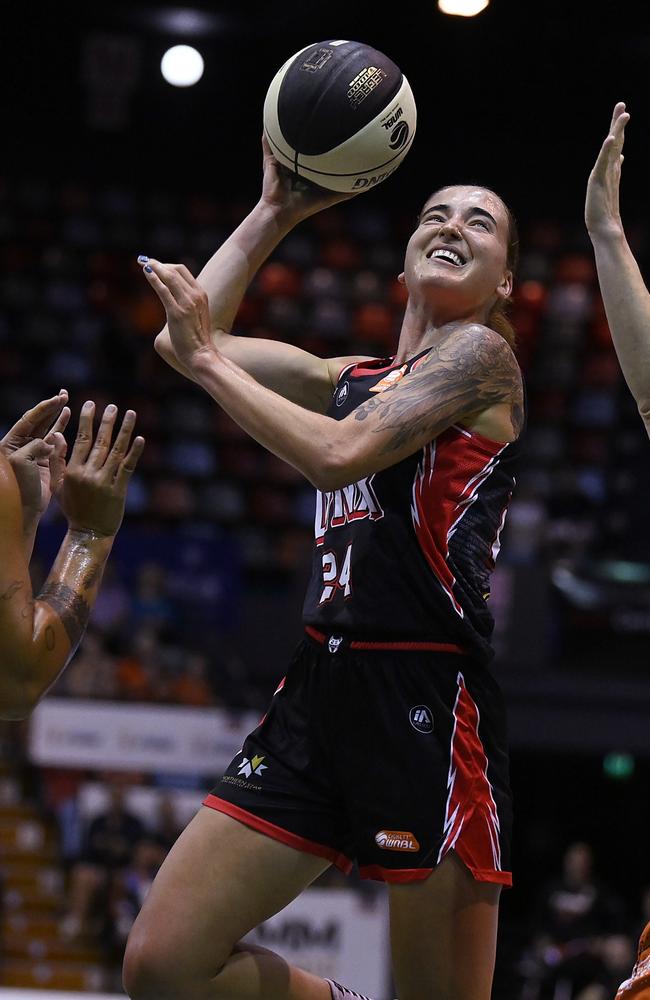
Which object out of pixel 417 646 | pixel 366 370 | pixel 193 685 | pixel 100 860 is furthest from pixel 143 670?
pixel 417 646

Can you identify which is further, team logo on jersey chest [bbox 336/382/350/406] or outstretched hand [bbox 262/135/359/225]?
outstretched hand [bbox 262/135/359/225]

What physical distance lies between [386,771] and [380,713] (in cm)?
14

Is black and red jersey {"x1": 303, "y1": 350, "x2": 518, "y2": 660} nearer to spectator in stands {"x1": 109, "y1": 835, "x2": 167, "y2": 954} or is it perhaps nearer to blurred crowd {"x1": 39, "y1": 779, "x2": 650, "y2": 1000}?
blurred crowd {"x1": 39, "y1": 779, "x2": 650, "y2": 1000}

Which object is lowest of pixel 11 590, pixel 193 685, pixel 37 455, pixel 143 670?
pixel 193 685

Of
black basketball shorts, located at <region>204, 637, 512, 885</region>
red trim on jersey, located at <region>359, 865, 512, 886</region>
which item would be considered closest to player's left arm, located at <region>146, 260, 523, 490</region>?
black basketball shorts, located at <region>204, 637, 512, 885</region>

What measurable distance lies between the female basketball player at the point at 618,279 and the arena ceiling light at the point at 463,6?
32.6 ft

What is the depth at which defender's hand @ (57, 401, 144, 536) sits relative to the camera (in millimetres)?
3303

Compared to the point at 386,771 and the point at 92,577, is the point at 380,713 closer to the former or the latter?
the point at 386,771

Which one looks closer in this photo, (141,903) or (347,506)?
(347,506)

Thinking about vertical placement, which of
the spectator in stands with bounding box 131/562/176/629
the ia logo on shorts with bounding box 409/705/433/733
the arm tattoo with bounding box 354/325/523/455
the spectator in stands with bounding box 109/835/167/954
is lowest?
the spectator in stands with bounding box 109/835/167/954

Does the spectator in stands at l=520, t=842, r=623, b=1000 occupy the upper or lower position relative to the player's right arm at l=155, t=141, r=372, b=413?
lower

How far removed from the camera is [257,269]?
12.5ft

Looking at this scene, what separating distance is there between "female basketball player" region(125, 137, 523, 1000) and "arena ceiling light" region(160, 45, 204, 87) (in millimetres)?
12664

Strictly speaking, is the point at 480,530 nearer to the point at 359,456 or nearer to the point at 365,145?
the point at 359,456
